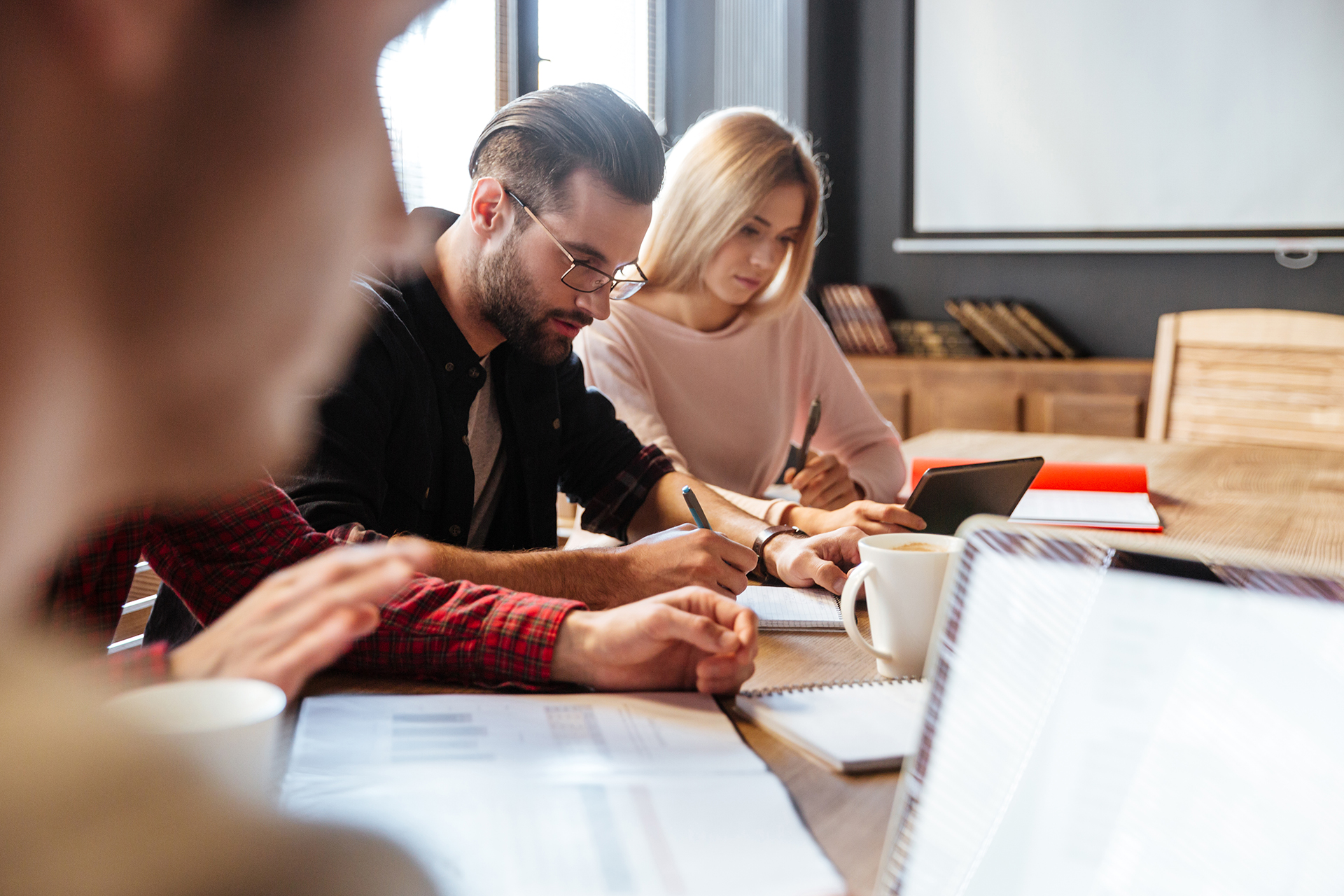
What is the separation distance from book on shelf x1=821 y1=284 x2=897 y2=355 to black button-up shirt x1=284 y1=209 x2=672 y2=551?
8.10 feet

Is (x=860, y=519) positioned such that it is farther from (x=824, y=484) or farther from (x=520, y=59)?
(x=520, y=59)

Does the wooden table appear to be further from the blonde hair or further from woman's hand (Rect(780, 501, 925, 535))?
the blonde hair

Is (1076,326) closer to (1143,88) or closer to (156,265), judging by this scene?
(1143,88)

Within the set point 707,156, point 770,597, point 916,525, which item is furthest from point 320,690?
point 707,156

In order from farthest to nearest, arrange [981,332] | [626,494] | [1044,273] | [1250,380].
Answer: [1044,273], [981,332], [1250,380], [626,494]

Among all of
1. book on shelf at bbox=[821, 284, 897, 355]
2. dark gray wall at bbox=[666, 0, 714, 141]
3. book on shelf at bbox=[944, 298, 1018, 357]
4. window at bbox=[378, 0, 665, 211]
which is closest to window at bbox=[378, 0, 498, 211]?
window at bbox=[378, 0, 665, 211]

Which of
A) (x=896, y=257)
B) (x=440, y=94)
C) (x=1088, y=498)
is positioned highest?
(x=440, y=94)

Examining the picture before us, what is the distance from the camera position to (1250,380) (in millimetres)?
2785

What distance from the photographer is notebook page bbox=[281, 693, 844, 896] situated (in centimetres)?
49

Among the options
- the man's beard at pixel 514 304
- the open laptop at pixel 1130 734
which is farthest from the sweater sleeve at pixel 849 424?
the open laptop at pixel 1130 734

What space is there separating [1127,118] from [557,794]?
387 centimetres

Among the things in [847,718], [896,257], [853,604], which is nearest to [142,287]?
[847,718]

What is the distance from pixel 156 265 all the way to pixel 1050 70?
13.5 ft

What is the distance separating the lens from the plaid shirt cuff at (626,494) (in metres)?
1.56
